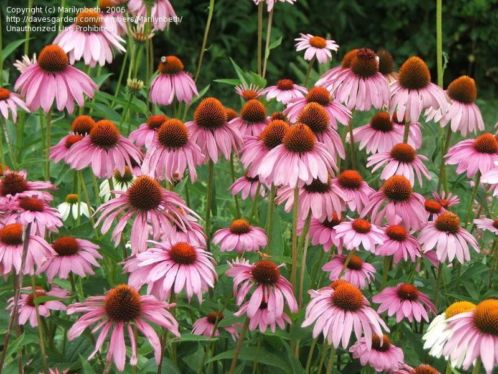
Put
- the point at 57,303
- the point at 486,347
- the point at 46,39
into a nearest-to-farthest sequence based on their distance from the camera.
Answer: the point at 486,347
the point at 57,303
the point at 46,39

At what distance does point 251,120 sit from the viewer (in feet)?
6.61

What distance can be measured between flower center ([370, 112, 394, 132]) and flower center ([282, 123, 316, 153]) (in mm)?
682

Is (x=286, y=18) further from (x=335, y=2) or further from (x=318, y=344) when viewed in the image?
(x=318, y=344)

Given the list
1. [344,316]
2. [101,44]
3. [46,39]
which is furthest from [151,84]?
[46,39]

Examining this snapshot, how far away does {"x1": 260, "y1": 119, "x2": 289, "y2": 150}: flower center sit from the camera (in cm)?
169

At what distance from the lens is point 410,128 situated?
2236 millimetres

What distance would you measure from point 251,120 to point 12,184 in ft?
1.96

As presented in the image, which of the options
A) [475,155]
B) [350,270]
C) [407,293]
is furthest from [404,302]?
[475,155]

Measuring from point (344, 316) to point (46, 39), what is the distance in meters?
3.88

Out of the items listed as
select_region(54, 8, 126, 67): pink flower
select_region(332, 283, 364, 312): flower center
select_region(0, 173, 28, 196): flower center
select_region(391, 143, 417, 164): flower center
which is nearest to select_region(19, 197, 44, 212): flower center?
select_region(0, 173, 28, 196): flower center

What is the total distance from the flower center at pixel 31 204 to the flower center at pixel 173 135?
0.27m

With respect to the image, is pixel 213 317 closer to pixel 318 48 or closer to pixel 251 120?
pixel 251 120

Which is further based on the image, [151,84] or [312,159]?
[151,84]

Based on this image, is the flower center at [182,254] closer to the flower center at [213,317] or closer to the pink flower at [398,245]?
the flower center at [213,317]
